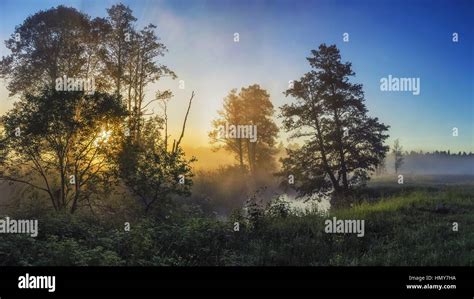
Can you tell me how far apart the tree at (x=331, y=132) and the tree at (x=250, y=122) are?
31.5ft

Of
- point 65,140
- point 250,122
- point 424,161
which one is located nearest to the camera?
point 65,140

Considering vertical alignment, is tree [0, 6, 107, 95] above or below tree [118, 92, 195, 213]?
above

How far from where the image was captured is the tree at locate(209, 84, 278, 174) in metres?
38.3

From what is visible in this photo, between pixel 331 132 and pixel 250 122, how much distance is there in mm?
13486

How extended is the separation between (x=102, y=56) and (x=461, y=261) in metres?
21.4

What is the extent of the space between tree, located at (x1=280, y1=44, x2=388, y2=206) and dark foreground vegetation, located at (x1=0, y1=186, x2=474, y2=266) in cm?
1045

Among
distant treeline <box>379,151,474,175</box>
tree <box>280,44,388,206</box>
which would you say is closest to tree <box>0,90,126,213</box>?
tree <box>280,44,388,206</box>

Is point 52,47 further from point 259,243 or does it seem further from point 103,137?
point 259,243

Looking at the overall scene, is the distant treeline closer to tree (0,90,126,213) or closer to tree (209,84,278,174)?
tree (209,84,278,174)

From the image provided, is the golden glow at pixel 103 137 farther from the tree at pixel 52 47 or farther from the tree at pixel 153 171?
the tree at pixel 52 47

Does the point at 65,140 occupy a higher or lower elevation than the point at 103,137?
lower

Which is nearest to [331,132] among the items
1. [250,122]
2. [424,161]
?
[250,122]

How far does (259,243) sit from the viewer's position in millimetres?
12273

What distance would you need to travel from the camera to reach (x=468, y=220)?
47.2 feet
